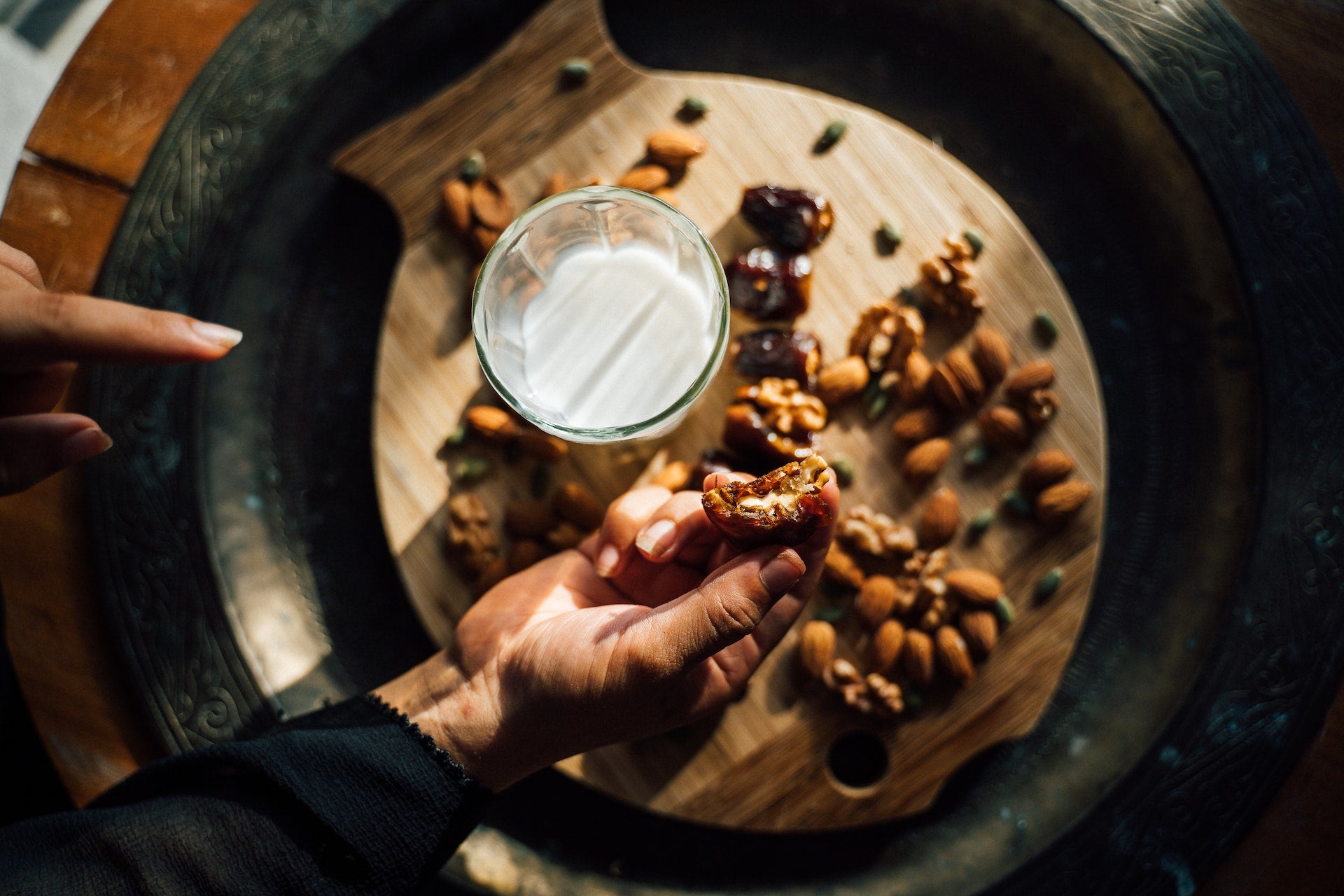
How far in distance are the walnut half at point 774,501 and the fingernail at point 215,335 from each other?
46 centimetres

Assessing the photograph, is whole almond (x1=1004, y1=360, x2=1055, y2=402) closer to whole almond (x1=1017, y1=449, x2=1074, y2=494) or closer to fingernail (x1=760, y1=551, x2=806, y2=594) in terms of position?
whole almond (x1=1017, y1=449, x2=1074, y2=494)

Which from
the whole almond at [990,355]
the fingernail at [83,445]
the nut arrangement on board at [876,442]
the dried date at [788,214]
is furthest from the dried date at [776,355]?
the fingernail at [83,445]

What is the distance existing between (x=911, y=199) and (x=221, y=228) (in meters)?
1.01

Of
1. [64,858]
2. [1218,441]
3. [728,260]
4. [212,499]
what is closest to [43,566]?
[212,499]

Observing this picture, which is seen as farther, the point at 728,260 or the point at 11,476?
the point at 728,260

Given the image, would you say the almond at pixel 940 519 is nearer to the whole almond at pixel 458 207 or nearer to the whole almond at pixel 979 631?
the whole almond at pixel 979 631

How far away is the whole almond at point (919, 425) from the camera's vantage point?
1079 millimetres

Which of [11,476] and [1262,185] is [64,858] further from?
[1262,185]

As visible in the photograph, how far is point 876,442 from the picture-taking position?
1102 mm

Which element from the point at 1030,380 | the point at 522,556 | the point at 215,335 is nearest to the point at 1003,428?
the point at 1030,380

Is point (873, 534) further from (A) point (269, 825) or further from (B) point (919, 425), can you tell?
(A) point (269, 825)

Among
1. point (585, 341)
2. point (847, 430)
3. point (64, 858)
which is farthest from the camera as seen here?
point (847, 430)

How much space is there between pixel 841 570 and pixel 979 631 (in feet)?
0.67

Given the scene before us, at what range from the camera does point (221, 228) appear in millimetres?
1185
